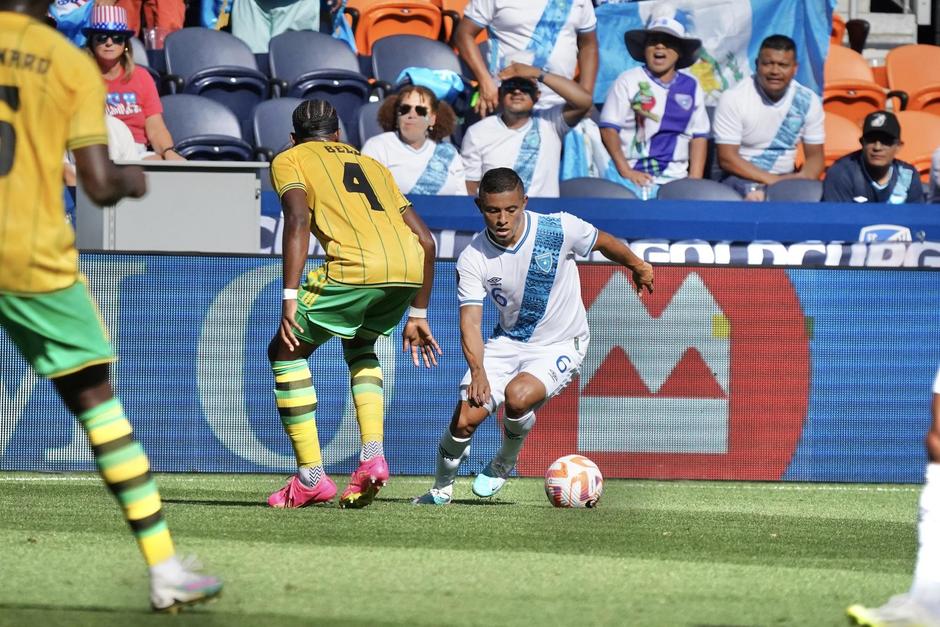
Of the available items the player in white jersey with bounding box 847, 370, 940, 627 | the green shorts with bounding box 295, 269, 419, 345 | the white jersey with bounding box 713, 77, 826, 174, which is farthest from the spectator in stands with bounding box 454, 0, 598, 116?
the player in white jersey with bounding box 847, 370, 940, 627

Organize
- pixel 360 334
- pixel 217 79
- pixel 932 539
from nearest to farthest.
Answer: pixel 932 539 → pixel 360 334 → pixel 217 79

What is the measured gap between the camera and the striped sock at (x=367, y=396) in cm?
797

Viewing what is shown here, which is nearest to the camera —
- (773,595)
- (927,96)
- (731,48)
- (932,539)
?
(932,539)

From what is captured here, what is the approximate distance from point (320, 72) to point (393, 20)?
2.30m

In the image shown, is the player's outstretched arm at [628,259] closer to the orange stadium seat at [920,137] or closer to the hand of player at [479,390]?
the hand of player at [479,390]

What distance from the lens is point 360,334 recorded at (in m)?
8.24

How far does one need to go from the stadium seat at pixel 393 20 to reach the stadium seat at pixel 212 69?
7.00 feet

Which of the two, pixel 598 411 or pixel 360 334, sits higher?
pixel 360 334

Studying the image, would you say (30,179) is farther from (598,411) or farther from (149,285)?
(598,411)

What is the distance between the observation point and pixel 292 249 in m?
7.64

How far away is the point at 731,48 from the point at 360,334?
7.54 m

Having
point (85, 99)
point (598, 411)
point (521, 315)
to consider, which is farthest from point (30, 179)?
point (598, 411)

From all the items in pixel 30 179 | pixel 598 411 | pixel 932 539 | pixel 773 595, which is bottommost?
pixel 598 411

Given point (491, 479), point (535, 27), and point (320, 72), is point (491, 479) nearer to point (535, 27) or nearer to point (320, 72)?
point (535, 27)
